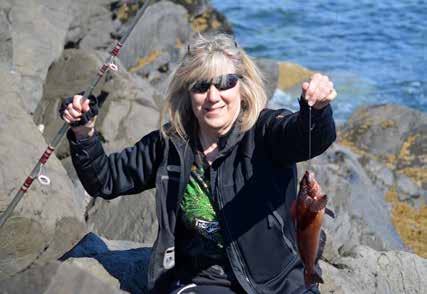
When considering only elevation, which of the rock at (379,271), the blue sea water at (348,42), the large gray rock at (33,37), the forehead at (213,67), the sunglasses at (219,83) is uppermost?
the forehead at (213,67)

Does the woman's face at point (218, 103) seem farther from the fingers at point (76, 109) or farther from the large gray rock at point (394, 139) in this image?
the large gray rock at point (394, 139)

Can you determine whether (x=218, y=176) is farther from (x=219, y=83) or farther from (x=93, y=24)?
(x=93, y=24)

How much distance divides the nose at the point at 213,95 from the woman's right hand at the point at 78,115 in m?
0.75

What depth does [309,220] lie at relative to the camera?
3727mm

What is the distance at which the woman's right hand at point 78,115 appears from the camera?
14.0ft

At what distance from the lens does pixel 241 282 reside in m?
4.15

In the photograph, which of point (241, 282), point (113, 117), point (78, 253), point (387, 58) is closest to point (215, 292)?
point (241, 282)

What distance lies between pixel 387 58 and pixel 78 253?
58.2 feet

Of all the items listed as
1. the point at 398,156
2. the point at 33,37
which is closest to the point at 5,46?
the point at 33,37

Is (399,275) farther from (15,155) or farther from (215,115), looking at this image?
(15,155)

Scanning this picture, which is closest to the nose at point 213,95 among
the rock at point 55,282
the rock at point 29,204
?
the rock at point 55,282

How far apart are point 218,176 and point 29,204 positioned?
2095mm

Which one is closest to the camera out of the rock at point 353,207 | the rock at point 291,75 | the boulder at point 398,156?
the rock at point 353,207

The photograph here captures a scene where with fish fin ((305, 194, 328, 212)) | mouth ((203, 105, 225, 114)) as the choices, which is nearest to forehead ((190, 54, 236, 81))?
mouth ((203, 105, 225, 114))
